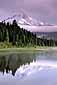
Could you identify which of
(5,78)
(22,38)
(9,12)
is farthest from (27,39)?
(5,78)

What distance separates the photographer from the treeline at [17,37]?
13.2 m

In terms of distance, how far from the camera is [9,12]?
9875 millimetres

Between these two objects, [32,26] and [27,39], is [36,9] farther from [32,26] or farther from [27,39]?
[27,39]

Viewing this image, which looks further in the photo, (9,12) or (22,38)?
(22,38)

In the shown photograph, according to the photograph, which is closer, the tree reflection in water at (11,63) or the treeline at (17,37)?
the tree reflection in water at (11,63)

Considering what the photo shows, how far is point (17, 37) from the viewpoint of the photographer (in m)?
14.7

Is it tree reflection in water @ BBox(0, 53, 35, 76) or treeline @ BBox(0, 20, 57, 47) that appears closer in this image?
tree reflection in water @ BBox(0, 53, 35, 76)

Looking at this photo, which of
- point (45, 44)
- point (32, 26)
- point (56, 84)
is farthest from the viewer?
point (45, 44)

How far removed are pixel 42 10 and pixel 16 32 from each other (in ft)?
21.5

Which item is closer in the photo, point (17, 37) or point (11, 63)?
point (11, 63)

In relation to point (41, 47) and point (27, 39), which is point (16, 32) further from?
point (41, 47)

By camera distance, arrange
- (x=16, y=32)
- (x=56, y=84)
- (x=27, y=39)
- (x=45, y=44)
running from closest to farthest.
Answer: (x=56, y=84) → (x=45, y=44) → (x=27, y=39) → (x=16, y=32)

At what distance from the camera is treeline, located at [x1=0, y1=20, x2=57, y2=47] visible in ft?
43.3

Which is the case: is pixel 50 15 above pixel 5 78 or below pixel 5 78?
above
